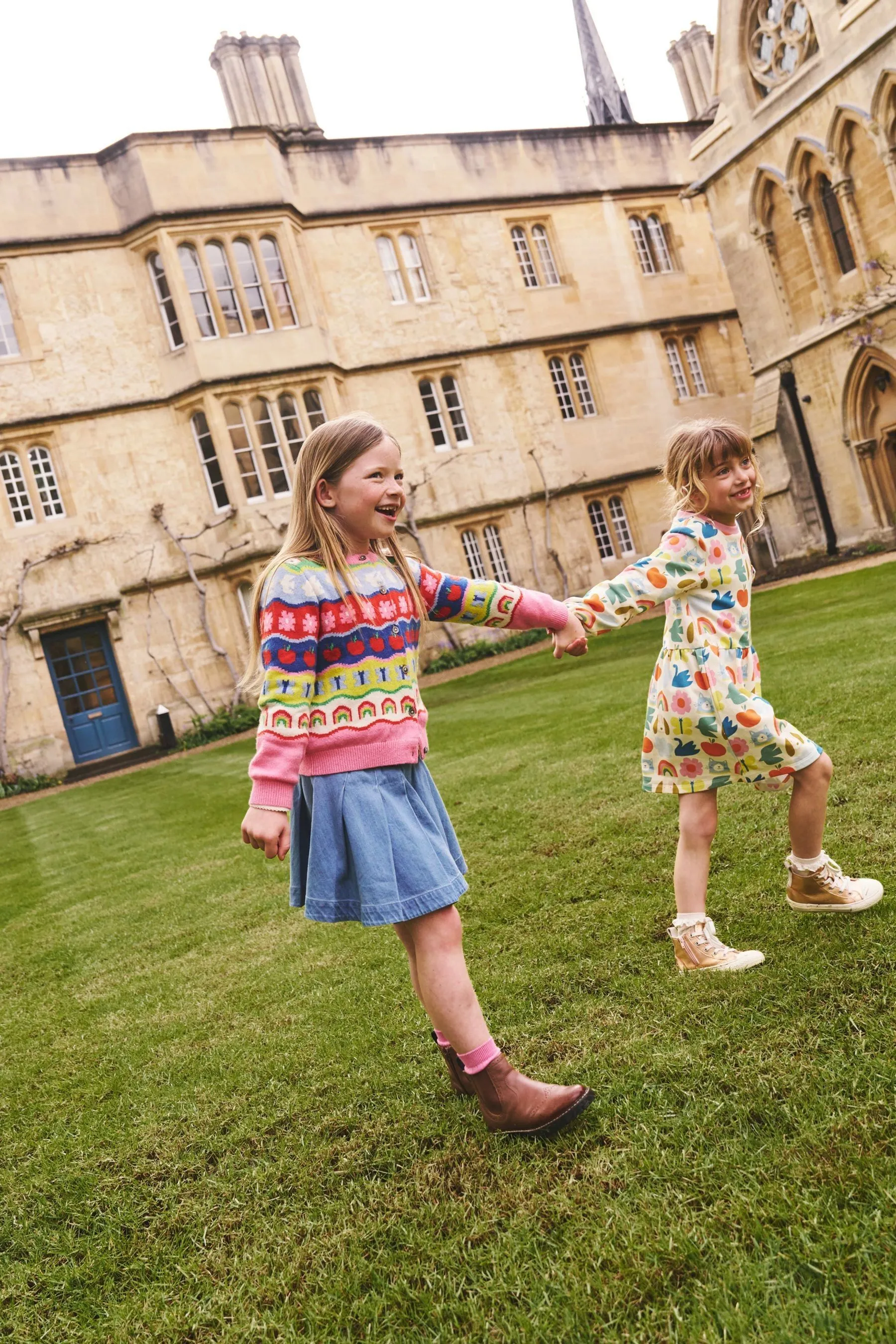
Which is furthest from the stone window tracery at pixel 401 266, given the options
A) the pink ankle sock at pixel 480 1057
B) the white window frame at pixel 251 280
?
the pink ankle sock at pixel 480 1057

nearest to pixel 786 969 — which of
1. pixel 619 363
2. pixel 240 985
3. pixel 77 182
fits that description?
pixel 240 985

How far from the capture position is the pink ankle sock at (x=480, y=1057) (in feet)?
8.50

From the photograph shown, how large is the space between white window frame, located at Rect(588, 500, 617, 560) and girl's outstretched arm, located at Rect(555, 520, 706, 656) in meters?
23.6

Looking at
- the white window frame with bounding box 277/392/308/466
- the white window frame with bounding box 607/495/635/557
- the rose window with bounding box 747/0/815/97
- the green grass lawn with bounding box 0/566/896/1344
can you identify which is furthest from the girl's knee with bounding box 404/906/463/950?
the white window frame with bounding box 607/495/635/557

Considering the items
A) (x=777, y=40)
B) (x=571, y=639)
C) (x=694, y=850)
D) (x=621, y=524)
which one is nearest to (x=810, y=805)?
(x=694, y=850)

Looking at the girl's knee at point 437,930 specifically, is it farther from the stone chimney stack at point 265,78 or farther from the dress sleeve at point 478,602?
the stone chimney stack at point 265,78

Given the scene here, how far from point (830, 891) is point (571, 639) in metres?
1.19

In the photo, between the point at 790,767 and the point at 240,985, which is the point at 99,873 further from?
the point at 790,767

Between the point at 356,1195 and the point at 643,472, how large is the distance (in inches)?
1022

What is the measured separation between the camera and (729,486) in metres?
3.39

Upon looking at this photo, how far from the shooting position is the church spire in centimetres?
4581

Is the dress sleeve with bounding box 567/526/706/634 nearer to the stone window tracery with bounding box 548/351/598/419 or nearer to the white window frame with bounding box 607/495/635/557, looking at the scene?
the white window frame with bounding box 607/495/635/557

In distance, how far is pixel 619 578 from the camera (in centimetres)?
336

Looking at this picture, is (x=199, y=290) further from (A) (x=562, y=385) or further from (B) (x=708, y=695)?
(B) (x=708, y=695)
